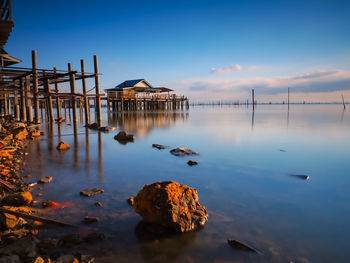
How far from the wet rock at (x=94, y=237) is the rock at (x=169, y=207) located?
699mm

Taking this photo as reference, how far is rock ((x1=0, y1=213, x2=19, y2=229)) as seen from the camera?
3.22 m

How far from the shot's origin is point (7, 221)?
10.6 feet

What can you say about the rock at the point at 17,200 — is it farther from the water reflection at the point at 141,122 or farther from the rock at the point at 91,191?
the water reflection at the point at 141,122

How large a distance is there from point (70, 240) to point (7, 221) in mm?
904

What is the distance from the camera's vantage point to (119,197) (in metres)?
5.16

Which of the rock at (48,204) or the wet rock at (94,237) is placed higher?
the rock at (48,204)

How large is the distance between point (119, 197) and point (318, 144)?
42.2 feet

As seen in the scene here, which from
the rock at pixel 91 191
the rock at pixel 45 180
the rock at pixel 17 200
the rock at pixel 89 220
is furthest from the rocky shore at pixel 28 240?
the rock at pixel 45 180

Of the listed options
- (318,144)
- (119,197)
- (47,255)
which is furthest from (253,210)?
(318,144)

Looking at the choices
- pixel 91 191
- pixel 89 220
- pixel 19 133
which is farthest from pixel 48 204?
pixel 19 133

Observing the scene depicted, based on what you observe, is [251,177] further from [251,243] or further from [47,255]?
[47,255]

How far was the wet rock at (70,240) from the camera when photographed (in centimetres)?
325

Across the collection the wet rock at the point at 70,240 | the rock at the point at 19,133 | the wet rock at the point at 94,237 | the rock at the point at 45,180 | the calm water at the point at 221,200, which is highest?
the rock at the point at 19,133

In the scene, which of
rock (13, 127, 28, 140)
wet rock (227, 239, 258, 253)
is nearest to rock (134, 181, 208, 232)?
wet rock (227, 239, 258, 253)
